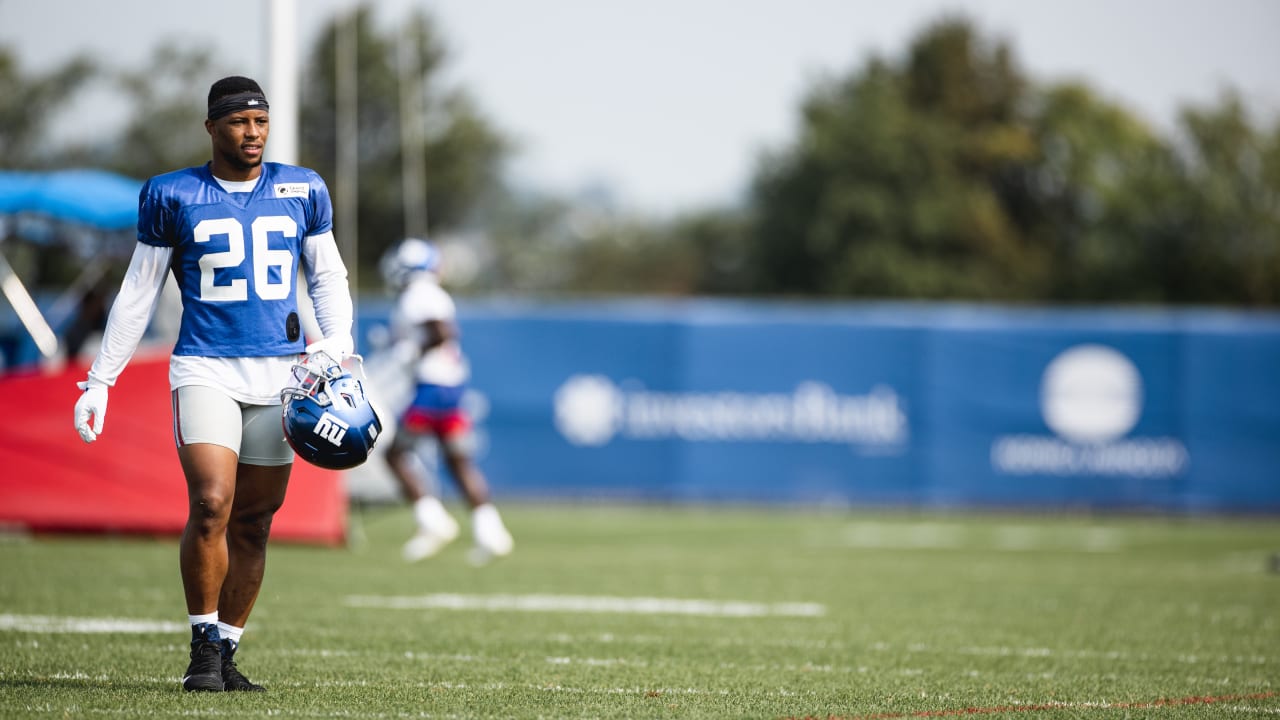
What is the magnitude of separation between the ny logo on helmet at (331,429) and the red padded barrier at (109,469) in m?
6.23

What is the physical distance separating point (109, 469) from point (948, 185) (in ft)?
144

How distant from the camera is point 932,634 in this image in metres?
7.34

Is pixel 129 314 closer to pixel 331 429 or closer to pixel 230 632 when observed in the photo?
pixel 331 429

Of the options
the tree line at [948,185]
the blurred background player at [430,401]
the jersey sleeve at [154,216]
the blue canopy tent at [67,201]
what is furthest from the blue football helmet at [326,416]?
the tree line at [948,185]

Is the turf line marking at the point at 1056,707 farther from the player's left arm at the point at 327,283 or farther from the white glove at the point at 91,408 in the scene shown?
the white glove at the point at 91,408

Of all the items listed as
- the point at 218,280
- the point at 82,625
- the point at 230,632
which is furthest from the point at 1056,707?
the point at 82,625

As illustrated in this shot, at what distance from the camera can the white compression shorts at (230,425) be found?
5262mm

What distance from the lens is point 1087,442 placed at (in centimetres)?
1808

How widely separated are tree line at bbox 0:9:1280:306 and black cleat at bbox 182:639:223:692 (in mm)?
31006

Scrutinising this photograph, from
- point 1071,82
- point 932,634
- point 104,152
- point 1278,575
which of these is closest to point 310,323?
point 104,152

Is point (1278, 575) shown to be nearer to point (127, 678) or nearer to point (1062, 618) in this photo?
point (1062, 618)

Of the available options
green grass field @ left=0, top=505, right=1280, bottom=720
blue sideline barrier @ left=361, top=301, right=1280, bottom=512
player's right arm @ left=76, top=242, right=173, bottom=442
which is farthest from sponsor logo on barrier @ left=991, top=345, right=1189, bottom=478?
player's right arm @ left=76, top=242, right=173, bottom=442

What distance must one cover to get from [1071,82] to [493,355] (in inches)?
1915

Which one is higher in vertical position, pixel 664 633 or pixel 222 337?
pixel 222 337
